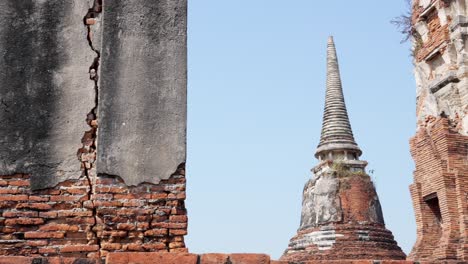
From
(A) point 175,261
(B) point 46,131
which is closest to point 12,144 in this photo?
(B) point 46,131

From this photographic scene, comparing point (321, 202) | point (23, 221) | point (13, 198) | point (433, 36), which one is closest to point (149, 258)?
point (23, 221)

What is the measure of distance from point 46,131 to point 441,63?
10575 mm

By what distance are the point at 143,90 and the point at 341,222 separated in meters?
14.5

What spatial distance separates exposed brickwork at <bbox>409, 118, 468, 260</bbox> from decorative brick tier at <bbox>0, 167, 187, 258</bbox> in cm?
810

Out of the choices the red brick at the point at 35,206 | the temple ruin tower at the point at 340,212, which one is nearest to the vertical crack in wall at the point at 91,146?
the red brick at the point at 35,206

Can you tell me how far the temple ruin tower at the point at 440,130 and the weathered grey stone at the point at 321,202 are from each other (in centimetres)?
538

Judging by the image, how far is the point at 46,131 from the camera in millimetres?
4676

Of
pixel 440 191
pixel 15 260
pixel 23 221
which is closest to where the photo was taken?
pixel 15 260

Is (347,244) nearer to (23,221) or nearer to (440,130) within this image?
(440,130)

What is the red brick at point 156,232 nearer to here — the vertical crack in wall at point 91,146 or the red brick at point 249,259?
the vertical crack in wall at point 91,146

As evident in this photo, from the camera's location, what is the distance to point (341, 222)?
18578mm

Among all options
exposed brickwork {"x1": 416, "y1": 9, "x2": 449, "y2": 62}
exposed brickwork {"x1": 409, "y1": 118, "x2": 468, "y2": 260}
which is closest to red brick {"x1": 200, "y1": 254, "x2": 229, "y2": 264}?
exposed brickwork {"x1": 409, "y1": 118, "x2": 468, "y2": 260}

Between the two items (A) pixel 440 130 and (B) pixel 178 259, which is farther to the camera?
(A) pixel 440 130

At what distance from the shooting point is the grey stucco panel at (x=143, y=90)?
465 cm
